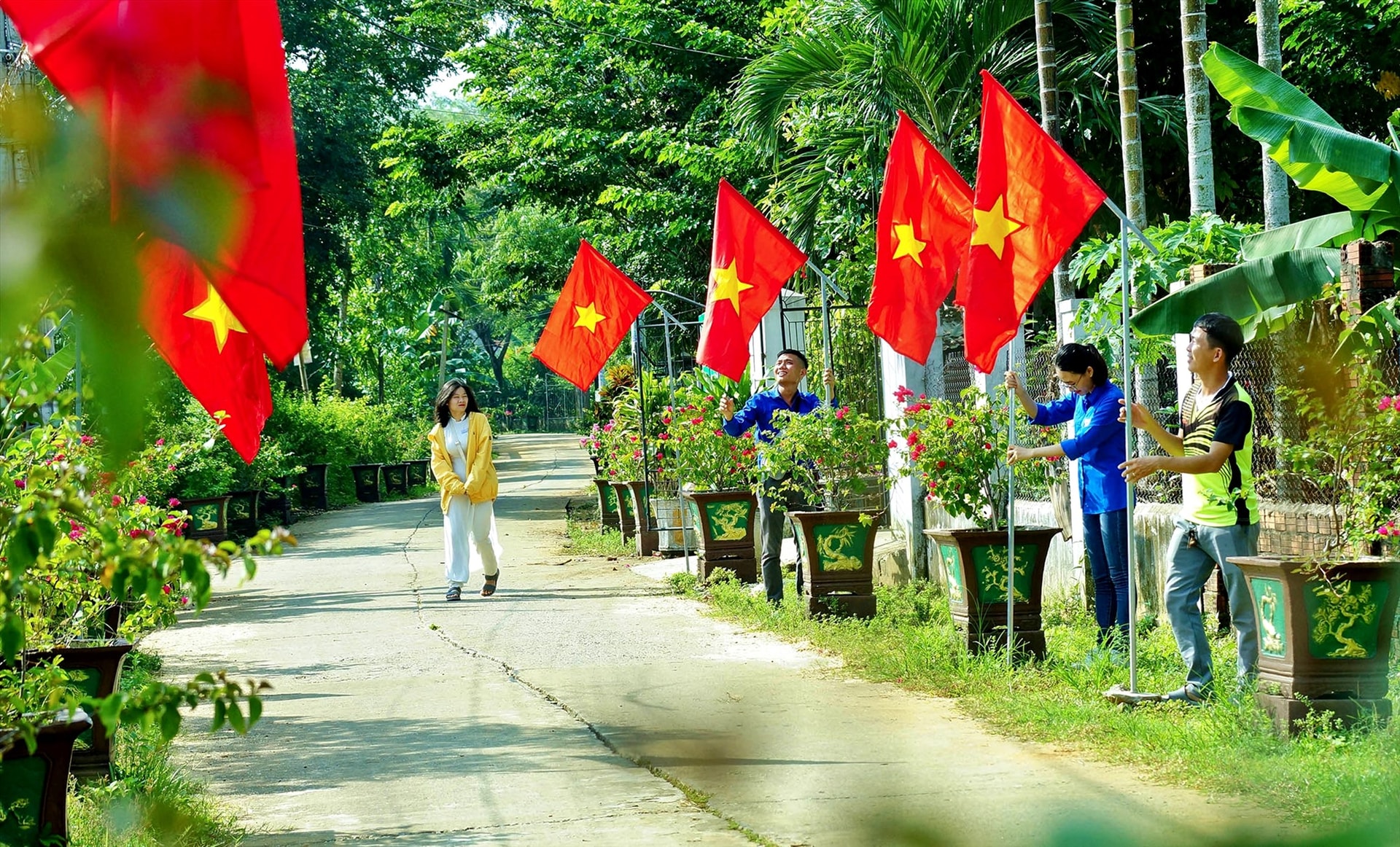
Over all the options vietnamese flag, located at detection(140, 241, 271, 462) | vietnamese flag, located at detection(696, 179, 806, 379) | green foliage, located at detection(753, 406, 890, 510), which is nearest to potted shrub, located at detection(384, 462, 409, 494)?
vietnamese flag, located at detection(696, 179, 806, 379)

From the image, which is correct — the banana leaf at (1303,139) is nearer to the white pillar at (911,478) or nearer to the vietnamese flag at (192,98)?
the white pillar at (911,478)

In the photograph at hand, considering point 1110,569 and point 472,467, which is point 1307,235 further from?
point 472,467

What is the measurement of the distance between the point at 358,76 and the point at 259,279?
93.1 ft

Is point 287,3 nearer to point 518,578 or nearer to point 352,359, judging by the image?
point 518,578

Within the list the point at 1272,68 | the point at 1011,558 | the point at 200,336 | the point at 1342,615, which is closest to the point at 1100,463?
the point at 1011,558

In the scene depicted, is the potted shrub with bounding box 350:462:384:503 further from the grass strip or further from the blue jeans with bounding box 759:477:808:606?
the grass strip

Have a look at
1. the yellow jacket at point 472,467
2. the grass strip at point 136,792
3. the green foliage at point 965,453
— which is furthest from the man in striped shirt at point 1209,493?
the yellow jacket at point 472,467

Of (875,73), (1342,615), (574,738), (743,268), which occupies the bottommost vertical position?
(574,738)

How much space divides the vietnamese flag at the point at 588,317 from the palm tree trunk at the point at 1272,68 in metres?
5.88

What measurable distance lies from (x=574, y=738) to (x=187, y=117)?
21.5ft

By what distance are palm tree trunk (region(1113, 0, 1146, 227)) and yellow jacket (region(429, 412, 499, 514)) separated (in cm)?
577

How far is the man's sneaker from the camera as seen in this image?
6711 mm

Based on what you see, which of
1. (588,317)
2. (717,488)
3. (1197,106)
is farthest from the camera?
(588,317)

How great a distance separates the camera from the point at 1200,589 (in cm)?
679
